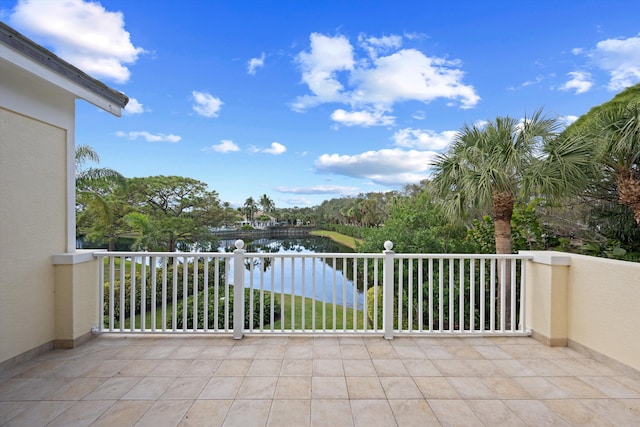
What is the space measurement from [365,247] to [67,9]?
7.81 m

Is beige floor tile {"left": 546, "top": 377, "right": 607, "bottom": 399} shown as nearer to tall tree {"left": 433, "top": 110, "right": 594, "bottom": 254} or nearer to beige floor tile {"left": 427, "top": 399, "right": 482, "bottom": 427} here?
beige floor tile {"left": 427, "top": 399, "right": 482, "bottom": 427}

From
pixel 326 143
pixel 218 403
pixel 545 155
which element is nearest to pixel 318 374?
pixel 218 403

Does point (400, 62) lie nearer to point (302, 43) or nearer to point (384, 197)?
point (302, 43)

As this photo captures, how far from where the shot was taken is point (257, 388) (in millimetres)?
2193

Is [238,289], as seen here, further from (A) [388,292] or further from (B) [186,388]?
(A) [388,292]

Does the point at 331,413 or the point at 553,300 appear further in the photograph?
the point at 553,300

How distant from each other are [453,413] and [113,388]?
8.06ft

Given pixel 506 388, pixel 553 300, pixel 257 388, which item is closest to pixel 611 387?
pixel 506 388

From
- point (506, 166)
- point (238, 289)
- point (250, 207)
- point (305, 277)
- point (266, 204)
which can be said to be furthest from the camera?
point (266, 204)

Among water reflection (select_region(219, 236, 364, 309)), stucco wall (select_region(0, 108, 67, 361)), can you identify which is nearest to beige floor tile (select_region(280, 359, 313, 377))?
water reflection (select_region(219, 236, 364, 309))

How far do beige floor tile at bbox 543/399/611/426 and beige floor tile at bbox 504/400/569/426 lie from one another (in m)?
0.04

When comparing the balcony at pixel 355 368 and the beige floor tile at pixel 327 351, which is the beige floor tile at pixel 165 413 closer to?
the balcony at pixel 355 368

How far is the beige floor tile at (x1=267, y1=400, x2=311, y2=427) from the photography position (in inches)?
70.2

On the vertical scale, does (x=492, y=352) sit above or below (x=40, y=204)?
below
